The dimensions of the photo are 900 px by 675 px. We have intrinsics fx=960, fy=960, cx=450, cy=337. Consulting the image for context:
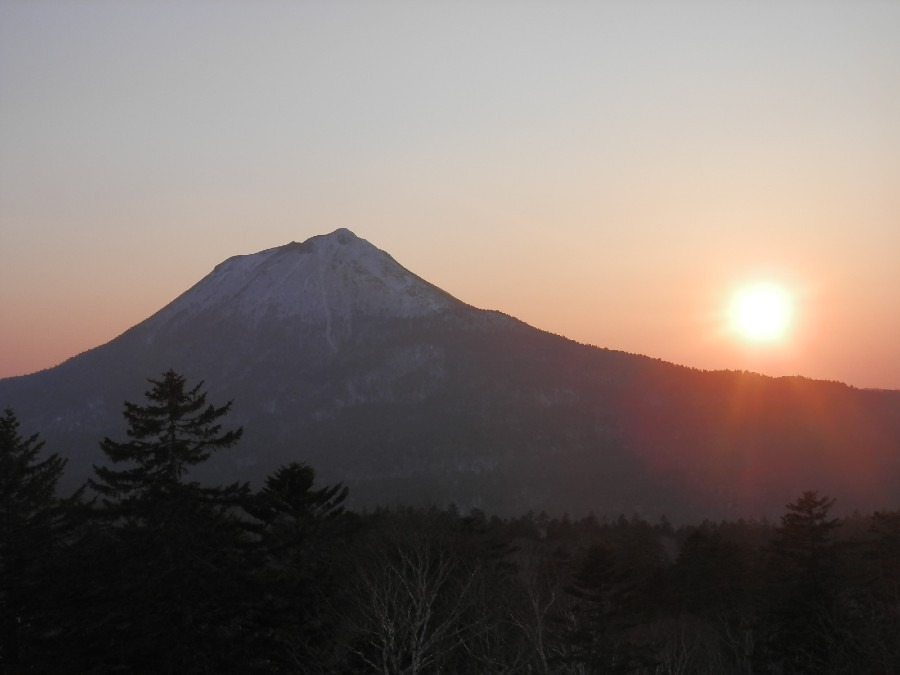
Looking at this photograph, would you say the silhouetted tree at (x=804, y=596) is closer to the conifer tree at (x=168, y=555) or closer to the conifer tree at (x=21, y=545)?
the conifer tree at (x=168, y=555)

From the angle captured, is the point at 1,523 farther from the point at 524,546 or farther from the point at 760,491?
the point at 760,491

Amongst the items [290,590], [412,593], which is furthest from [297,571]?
[412,593]

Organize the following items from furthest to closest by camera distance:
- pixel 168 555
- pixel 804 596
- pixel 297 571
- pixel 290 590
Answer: pixel 804 596, pixel 297 571, pixel 290 590, pixel 168 555

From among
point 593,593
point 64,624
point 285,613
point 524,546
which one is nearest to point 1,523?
point 64,624

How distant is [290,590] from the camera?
86.9ft

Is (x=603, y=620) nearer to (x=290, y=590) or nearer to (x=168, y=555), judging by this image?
(x=290, y=590)

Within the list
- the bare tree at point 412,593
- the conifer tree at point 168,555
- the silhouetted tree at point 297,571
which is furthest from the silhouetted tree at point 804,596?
the conifer tree at point 168,555

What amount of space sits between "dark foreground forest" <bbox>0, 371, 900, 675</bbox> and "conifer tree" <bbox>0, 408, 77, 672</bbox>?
0.18ft

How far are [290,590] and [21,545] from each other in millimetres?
8008

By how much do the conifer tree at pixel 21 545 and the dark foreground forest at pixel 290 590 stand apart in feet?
Answer: 0.18

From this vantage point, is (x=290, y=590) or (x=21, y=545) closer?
(x=290, y=590)

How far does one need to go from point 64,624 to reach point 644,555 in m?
31.3

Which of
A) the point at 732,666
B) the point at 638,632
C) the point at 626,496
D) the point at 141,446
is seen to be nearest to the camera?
the point at 141,446

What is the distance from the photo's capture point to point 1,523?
1110 inches
